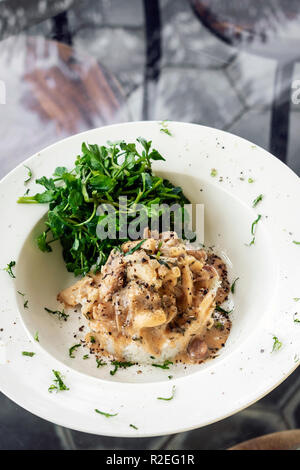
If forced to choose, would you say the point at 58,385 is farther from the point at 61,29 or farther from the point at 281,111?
the point at 61,29

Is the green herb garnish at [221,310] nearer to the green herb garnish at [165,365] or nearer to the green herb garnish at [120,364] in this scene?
the green herb garnish at [165,365]

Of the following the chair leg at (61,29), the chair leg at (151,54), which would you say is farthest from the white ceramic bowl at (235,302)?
the chair leg at (61,29)

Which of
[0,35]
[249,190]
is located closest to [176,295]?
[249,190]

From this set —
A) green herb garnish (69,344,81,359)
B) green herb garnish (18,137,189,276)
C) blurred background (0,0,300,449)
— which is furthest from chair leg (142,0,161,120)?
green herb garnish (69,344,81,359)

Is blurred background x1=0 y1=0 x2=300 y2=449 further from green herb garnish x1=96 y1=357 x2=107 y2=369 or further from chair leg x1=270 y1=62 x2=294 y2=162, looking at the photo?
green herb garnish x1=96 y1=357 x2=107 y2=369

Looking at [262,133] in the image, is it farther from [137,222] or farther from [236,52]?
[137,222]

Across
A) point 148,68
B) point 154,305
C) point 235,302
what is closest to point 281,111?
point 148,68

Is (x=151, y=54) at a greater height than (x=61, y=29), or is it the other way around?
(x=61, y=29)
